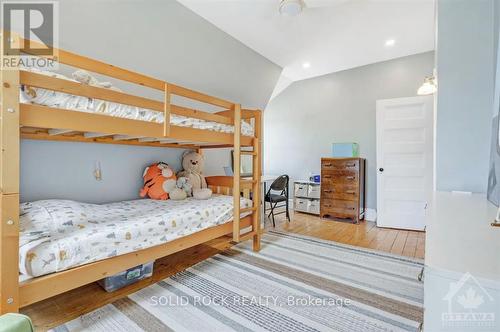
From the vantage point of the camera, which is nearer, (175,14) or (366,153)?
(175,14)

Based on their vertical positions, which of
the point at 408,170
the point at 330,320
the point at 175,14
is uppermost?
the point at 175,14

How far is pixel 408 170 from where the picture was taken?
134 inches

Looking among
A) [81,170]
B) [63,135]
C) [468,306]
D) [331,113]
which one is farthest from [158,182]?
[331,113]

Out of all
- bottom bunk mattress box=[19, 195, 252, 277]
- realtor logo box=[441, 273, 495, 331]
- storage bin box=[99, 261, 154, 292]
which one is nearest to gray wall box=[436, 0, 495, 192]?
realtor logo box=[441, 273, 495, 331]

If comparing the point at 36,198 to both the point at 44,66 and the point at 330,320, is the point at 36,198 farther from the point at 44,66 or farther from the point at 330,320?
the point at 330,320

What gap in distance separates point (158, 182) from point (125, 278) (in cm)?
109

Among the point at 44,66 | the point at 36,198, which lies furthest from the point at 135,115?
the point at 36,198

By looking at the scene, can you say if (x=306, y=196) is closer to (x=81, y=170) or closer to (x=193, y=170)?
(x=193, y=170)

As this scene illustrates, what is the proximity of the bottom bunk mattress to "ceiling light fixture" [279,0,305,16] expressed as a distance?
6.46ft

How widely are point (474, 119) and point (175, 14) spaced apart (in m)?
2.61

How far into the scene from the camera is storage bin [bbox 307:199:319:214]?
4188 millimetres

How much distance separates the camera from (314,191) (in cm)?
420

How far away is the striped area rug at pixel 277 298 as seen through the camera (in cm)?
138

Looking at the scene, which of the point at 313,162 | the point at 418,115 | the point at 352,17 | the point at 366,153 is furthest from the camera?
the point at 313,162
